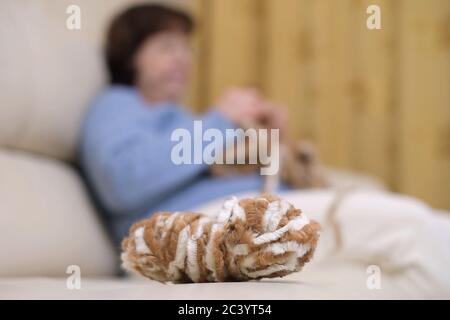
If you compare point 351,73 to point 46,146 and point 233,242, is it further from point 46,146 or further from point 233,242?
point 233,242

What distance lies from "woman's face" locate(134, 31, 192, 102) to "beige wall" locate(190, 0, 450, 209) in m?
0.37

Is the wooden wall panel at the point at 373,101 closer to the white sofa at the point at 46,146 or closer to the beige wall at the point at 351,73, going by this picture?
the beige wall at the point at 351,73

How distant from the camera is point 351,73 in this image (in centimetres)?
157

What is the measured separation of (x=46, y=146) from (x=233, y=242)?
0.62 metres

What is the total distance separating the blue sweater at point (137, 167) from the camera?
0.96 meters

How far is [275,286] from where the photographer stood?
1.44ft

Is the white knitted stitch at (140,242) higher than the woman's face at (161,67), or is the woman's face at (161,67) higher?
the woman's face at (161,67)

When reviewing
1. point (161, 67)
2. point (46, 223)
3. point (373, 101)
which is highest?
point (161, 67)

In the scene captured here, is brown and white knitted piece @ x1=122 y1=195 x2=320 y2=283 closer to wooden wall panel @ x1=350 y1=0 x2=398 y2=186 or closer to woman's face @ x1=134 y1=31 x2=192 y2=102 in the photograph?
woman's face @ x1=134 y1=31 x2=192 y2=102

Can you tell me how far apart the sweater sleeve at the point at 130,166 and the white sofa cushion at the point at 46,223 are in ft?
0.17

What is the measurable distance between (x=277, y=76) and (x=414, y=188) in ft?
1.45

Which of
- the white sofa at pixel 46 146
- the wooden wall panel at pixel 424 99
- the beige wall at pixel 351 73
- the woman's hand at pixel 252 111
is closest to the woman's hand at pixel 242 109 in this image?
the woman's hand at pixel 252 111

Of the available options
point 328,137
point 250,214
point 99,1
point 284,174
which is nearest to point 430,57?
point 328,137

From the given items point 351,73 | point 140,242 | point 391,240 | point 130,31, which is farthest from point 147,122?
point 351,73
